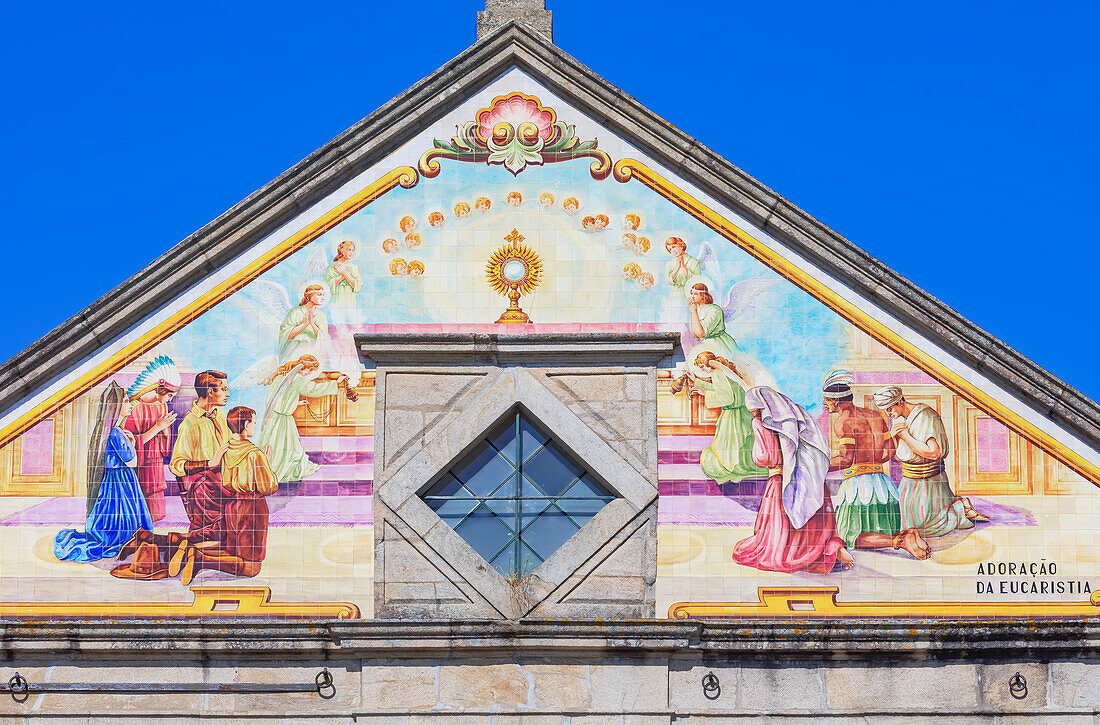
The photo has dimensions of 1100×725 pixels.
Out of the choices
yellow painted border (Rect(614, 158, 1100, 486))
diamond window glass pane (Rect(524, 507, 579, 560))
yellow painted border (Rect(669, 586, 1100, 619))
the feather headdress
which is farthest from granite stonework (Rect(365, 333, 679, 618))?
the feather headdress

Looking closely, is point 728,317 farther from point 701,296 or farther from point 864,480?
point 864,480

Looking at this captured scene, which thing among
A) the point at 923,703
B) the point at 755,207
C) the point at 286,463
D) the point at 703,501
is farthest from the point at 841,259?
the point at 286,463

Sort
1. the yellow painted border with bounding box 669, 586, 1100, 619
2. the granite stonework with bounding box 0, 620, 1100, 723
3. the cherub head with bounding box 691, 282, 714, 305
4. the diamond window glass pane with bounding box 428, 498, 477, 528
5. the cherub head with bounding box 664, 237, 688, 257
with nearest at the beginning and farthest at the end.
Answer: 1. the granite stonework with bounding box 0, 620, 1100, 723
2. the yellow painted border with bounding box 669, 586, 1100, 619
3. the diamond window glass pane with bounding box 428, 498, 477, 528
4. the cherub head with bounding box 691, 282, 714, 305
5. the cherub head with bounding box 664, 237, 688, 257

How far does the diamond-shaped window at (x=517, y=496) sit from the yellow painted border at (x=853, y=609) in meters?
1.06

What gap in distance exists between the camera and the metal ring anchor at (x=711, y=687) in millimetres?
14867

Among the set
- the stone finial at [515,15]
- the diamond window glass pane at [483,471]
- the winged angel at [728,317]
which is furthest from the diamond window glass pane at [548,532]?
the stone finial at [515,15]

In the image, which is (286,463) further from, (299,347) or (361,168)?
(361,168)

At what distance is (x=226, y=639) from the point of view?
14.9 meters

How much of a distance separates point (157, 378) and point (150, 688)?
7.45 feet

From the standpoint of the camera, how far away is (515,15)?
1645 cm

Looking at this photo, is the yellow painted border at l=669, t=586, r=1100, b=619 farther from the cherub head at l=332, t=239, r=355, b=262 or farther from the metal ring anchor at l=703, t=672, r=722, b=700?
the cherub head at l=332, t=239, r=355, b=262

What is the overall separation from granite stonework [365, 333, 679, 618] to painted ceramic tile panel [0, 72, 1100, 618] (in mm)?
162

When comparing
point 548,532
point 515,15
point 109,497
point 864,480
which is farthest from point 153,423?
point 864,480

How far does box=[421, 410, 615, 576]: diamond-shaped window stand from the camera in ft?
50.4
